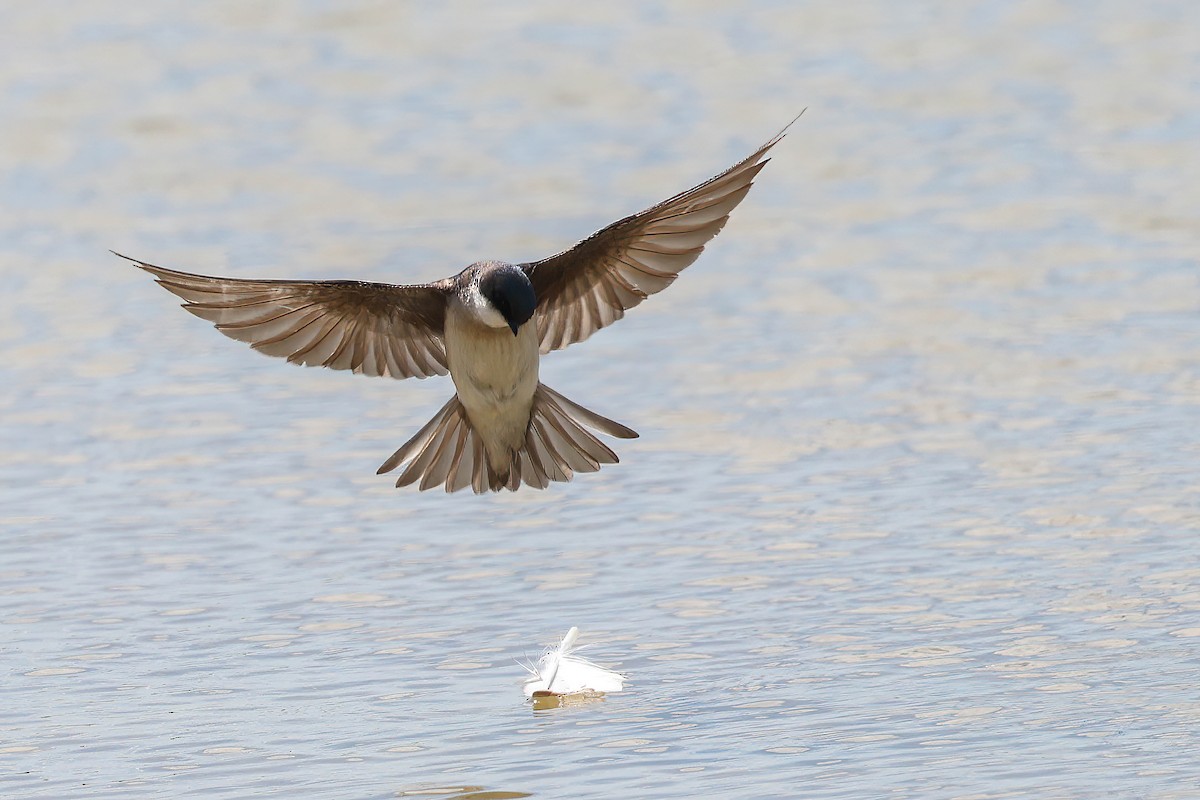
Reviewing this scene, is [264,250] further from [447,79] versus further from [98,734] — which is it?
[98,734]

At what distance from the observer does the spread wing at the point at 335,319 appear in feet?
20.9

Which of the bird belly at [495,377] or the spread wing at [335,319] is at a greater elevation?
the spread wing at [335,319]

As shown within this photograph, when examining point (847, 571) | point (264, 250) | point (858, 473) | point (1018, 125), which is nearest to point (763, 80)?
point (1018, 125)

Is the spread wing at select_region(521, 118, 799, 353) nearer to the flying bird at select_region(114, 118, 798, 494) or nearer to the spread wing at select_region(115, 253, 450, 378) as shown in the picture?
the flying bird at select_region(114, 118, 798, 494)

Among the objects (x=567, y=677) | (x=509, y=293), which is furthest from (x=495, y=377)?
(x=567, y=677)

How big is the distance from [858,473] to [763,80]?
24.6ft

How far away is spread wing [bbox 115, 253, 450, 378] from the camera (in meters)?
6.37

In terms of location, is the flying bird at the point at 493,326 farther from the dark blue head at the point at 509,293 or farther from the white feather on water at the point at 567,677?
the white feather on water at the point at 567,677

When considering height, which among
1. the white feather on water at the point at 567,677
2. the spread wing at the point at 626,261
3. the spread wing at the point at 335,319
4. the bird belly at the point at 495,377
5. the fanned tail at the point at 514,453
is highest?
the spread wing at the point at 626,261

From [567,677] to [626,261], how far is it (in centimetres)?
162

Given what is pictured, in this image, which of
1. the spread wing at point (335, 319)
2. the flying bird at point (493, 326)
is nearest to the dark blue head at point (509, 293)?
the flying bird at point (493, 326)

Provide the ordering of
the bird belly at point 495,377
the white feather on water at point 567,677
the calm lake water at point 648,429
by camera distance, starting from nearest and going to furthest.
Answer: the calm lake water at point 648,429
the white feather on water at point 567,677
the bird belly at point 495,377

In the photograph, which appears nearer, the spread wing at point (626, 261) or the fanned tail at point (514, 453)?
the spread wing at point (626, 261)

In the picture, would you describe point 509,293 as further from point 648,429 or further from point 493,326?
point 648,429
